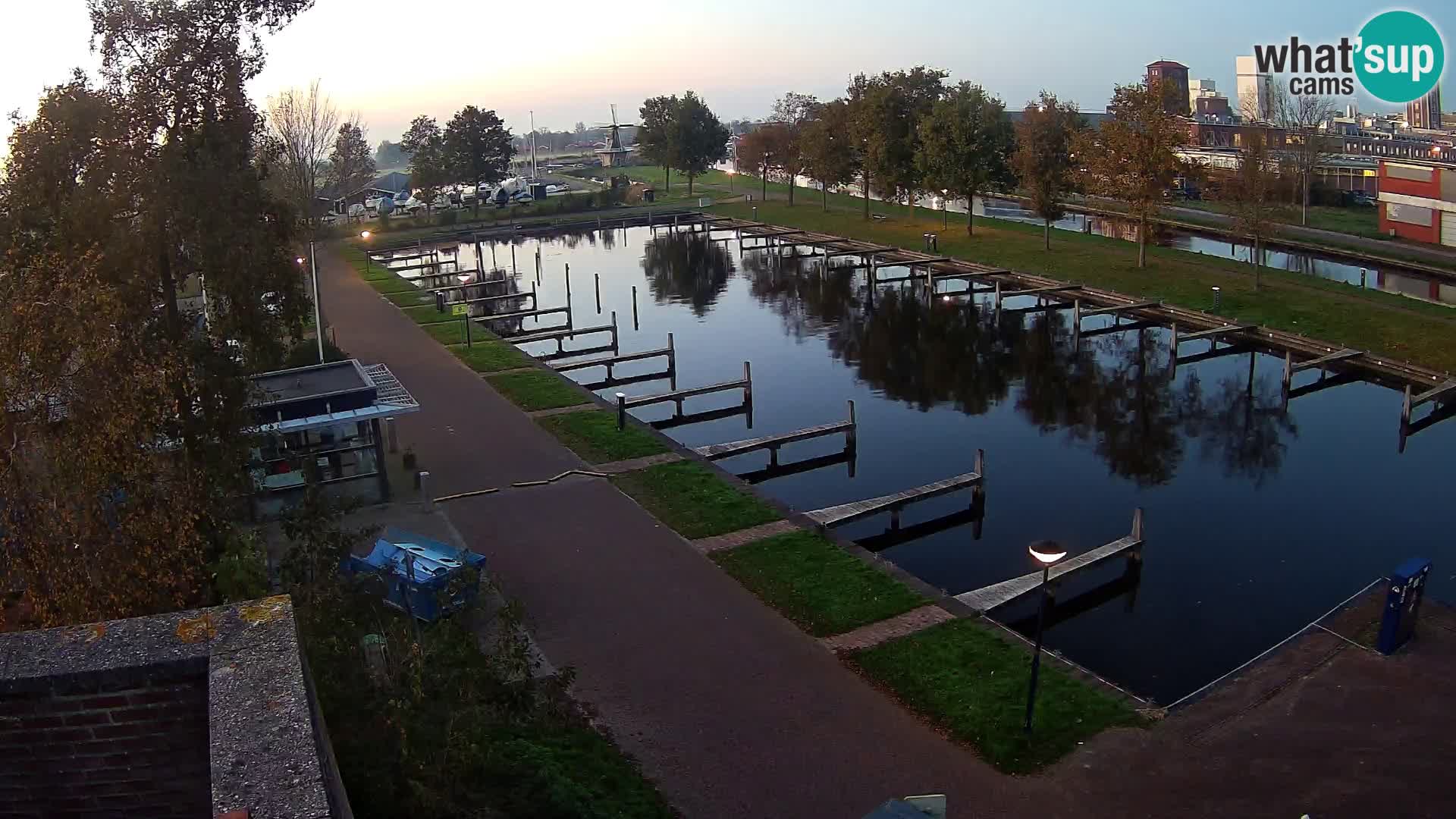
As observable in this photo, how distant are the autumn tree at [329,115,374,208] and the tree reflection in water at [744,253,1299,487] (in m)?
33.7

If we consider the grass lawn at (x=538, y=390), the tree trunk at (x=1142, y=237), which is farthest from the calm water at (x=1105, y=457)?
the tree trunk at (x=1142, y=237)

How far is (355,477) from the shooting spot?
21.9m

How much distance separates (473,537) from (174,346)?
26.8 ft

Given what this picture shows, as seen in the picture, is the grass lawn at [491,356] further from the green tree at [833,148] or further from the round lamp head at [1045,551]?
the green tree at [833,148]

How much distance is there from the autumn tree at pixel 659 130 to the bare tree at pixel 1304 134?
42936 mm

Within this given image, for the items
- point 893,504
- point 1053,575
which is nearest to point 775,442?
point 893,504

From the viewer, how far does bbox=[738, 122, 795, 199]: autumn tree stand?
79.4 metres

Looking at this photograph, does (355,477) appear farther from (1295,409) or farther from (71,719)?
(1295,409)

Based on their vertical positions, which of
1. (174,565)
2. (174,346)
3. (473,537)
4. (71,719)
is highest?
(174,346)

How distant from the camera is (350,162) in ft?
236

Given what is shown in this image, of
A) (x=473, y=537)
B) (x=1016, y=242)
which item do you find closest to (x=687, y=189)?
(x=1016, y=242)

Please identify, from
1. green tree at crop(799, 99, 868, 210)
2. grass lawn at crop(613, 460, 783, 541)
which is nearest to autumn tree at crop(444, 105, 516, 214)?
green tree at crop(799, 99, 868, 210)

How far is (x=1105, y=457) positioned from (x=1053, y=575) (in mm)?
8851

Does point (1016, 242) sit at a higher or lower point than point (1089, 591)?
higher
